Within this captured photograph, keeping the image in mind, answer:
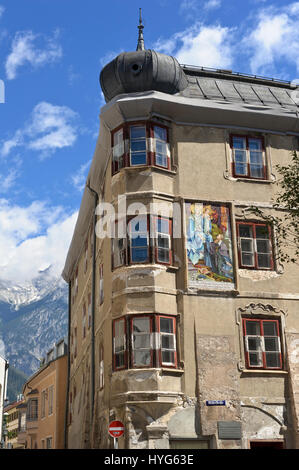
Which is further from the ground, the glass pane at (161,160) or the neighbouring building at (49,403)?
the glass pane at (161,160)

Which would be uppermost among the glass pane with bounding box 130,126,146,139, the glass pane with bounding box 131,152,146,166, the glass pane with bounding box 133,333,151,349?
the glass pane with bounding box 130,126,146,139

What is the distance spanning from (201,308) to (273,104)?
1107 cm

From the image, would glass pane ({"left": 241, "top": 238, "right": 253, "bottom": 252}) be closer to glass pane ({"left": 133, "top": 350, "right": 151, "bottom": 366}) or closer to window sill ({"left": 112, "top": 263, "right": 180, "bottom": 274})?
→ window sill ({"left": 112, "top": 263, "right": 180, "bottom": 274})

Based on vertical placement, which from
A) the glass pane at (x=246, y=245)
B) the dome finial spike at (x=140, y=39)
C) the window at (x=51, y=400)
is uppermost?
the dome finial spike at (x=140, y=39)

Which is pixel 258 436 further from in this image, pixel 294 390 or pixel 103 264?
pixel 103 264

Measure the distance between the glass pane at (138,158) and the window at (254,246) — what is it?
5101mm

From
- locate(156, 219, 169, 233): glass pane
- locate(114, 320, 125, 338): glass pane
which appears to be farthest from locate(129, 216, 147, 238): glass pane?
locate(114, 320, 125, 338): glass pane

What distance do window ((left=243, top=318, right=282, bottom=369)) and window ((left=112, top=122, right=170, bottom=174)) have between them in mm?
7946

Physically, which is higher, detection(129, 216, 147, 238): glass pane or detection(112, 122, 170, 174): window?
detection(112, 122, 170, 174): window

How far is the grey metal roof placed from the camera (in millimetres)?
30578

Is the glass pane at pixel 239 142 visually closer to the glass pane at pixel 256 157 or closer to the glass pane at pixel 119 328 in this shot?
the glass pane at pixel 256 157

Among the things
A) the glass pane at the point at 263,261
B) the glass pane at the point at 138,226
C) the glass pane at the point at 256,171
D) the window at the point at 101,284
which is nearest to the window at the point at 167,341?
the glass pane at the point at 138,226

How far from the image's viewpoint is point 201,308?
87.2 feet

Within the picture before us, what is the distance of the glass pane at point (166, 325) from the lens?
1017 inches
